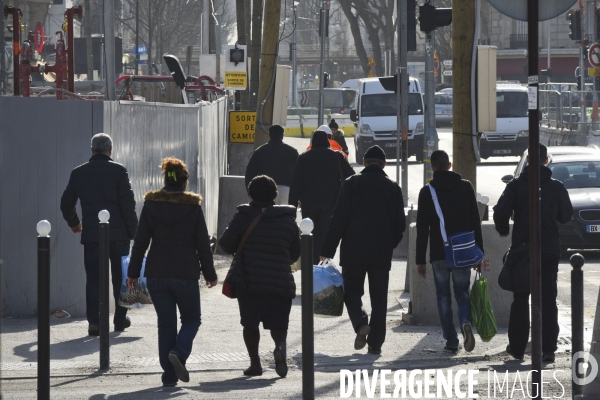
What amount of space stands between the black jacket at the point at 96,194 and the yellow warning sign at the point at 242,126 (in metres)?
11.6

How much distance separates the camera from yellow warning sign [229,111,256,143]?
2108 centimetres

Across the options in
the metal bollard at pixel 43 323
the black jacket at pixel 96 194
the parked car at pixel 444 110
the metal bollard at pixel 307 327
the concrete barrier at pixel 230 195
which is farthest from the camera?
the parked car at pixel 444 110

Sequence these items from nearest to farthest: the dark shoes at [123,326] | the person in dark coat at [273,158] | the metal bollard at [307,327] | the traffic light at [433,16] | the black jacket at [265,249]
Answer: the metal bollard at [307,327] → the black jacket at [265,249] → the dark shoes at [123,326] → the person in dark coat at [273,158] → the traffic light at [433,16]

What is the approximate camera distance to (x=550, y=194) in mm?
8688

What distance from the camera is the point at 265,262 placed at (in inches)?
304

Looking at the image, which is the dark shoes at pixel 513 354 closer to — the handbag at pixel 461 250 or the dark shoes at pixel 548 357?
the dark shoes at pixel 548 357

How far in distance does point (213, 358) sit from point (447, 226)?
2137 mm

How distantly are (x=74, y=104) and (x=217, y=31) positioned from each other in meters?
24.7

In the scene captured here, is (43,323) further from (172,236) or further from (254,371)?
(254,371)

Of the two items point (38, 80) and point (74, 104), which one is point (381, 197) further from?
point (38, 80)

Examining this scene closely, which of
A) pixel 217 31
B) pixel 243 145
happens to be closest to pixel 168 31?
pixel 217 31

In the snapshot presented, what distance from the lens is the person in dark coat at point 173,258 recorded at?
7605mm

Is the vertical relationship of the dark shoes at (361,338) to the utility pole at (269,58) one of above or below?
below

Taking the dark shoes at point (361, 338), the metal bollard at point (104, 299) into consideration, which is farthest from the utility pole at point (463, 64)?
the metal bollard at point (104, 299)
